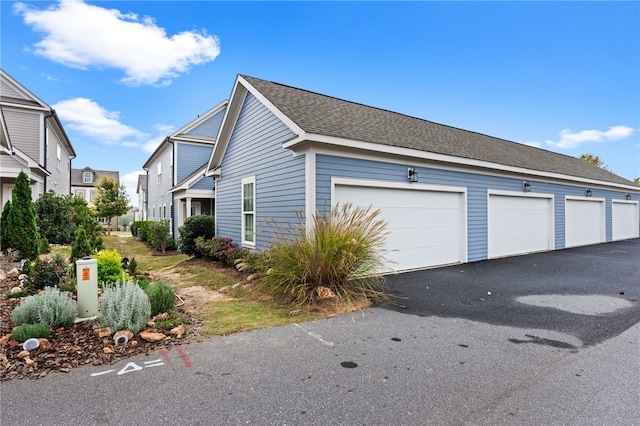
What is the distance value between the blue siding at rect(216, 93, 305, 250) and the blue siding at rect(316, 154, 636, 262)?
53 centimetres

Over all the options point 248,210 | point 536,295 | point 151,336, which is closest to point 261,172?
point 248,210

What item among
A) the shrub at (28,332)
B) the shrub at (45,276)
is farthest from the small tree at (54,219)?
the shrub at (28,332)

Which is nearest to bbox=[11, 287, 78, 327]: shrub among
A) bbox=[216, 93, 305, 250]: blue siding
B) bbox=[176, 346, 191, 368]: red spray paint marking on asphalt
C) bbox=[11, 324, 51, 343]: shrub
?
bbox=[11, 324, 51, 343]: shrub

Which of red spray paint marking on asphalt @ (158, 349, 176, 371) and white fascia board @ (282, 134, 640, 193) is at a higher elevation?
white fascia board @ (282, 134, 640, 193)

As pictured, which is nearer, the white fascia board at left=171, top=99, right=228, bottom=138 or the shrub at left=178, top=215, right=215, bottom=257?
the shrub at left=178, top=215, right=215, bottom=257

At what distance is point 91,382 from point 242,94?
8.44 meters

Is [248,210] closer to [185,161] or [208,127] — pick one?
[185,161]

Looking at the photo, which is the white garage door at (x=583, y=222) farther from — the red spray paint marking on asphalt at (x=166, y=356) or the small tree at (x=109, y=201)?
the small tree at (x=109, y=201)

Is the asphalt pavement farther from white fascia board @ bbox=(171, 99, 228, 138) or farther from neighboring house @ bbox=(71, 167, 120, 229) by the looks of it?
neighboring house @ bbox=(71, 167, 120, 229)

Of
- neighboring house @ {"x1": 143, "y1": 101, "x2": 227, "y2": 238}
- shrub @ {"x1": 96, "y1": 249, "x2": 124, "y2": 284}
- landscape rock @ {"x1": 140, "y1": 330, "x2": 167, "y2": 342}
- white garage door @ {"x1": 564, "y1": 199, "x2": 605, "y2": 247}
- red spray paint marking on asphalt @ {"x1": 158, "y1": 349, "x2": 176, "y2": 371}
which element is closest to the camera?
red spray paint marking on asphalt @ {"x1": 158, "y1": 349, "x2": 176, "y2": 371}

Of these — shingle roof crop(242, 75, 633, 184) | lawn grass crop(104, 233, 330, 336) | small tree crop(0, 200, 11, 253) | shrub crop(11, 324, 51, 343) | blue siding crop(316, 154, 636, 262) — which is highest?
shingle roof crop(242, 75, 633, 184)

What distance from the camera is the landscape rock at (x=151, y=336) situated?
12.3ft

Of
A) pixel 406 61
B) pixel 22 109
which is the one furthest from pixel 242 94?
pixel 22 109

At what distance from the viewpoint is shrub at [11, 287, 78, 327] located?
393 cm
